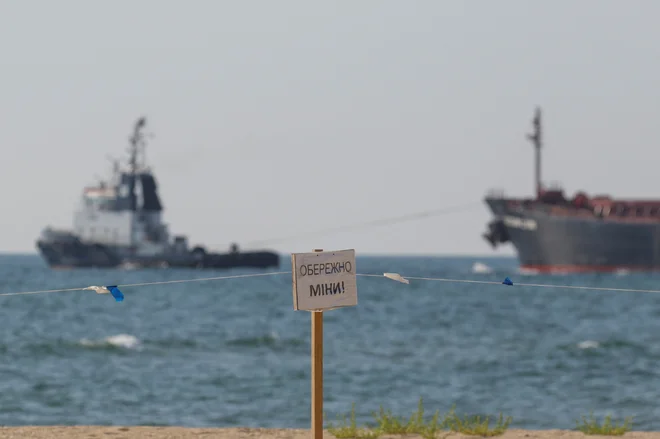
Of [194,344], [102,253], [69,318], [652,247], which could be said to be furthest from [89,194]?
[194,344]

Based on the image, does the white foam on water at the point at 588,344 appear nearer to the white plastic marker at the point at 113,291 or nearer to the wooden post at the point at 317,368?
the wooden post at the point at 317,368

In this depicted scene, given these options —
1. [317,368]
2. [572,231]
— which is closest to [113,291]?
[317,368]

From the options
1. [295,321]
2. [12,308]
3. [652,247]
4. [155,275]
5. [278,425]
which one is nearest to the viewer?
[278,425]

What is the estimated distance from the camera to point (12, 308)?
53.5 m

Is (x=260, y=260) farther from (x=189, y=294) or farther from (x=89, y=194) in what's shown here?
(x=189, y=294)

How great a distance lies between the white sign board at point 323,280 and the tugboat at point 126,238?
102099 mm

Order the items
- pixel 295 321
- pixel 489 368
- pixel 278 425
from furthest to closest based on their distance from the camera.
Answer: pixel 295 321, pixel 489 368, pixel 278 425

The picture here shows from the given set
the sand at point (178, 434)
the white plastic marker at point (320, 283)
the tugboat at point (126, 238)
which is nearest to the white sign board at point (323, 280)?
the white plastic marker at point (320, 283)

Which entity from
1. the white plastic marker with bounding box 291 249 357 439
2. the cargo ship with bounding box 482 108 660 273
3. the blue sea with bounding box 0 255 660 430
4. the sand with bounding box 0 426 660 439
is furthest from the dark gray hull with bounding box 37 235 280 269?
the white plastic marker with bounding box 291 249 357 439

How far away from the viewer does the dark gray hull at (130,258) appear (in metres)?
110

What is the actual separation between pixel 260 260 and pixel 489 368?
85.5 metres

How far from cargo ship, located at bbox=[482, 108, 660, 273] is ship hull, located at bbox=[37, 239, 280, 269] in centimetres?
2614

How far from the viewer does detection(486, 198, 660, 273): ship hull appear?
9231 cm

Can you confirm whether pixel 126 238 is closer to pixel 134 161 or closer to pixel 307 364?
pixel 134 161
